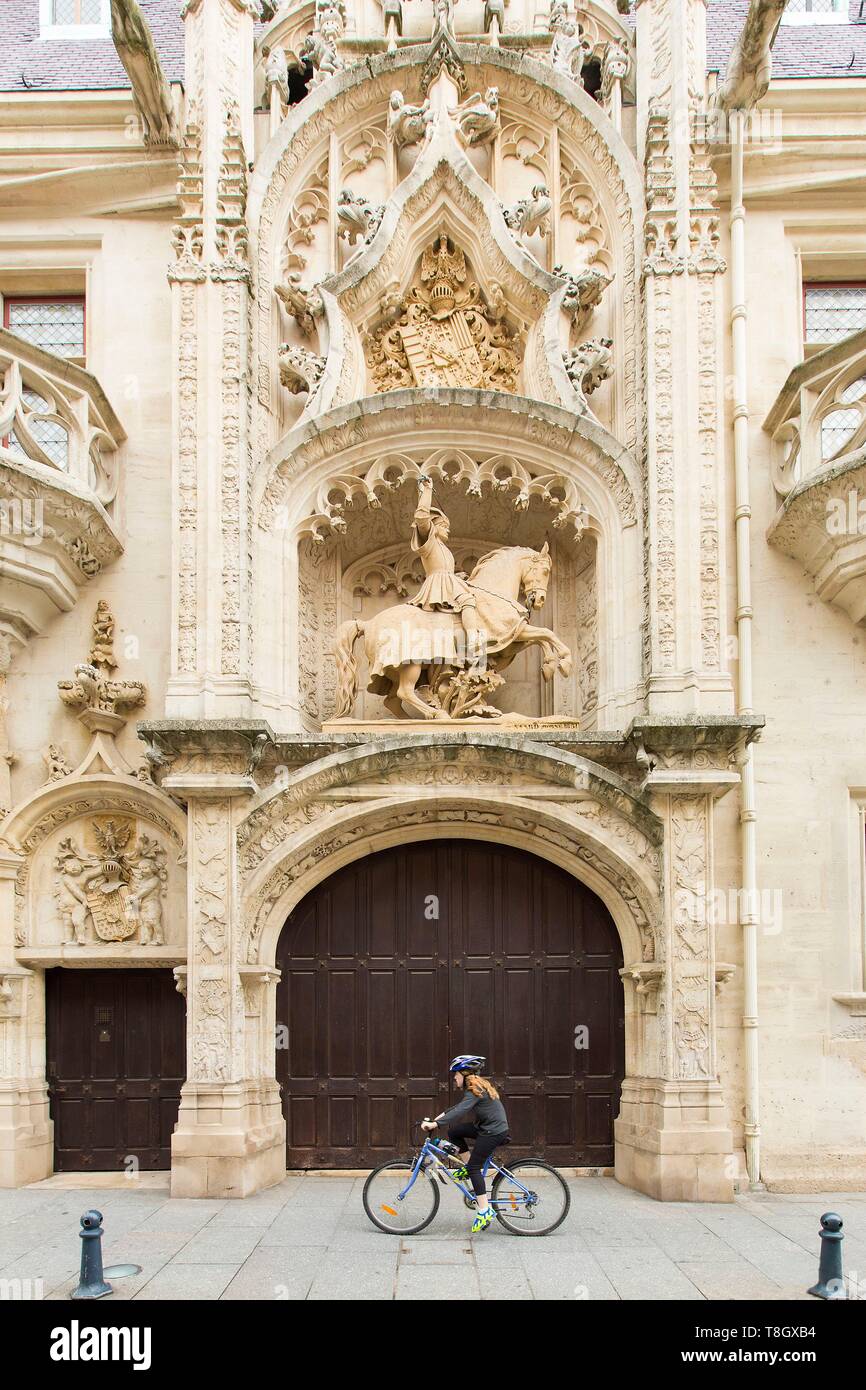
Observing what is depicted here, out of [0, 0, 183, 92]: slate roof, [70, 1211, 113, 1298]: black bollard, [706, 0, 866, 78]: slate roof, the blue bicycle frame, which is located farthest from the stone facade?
[70, 1211, 113, 1298]: black bollard

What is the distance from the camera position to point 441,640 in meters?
11.2

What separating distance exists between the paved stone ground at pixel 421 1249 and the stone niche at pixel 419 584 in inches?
186

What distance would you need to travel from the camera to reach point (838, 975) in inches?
427

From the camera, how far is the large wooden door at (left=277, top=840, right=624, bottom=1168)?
35.5 ft

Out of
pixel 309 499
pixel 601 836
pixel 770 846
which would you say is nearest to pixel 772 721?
pixel 770 846

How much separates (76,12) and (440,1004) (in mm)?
13524

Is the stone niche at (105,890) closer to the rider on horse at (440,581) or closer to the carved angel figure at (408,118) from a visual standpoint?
the rider on horse at (440,581)


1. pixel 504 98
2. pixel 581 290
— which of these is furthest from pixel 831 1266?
pixel 504 98

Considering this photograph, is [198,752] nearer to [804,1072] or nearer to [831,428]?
[804,1072]

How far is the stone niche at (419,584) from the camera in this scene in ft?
39.1

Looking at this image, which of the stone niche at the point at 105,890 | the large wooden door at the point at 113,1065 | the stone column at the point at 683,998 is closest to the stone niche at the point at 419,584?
the stone column at the point at 683,998

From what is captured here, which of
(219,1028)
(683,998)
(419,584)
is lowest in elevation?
(219,1028)

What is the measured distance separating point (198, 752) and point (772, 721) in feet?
18.8

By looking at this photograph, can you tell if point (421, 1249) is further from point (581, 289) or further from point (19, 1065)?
point (581, 289)
